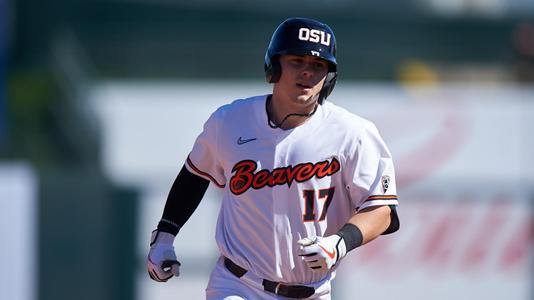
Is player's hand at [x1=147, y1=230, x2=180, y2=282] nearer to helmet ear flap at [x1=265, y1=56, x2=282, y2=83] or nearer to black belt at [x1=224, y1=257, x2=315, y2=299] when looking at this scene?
black belt at [x1=224, y1=257, x2=315, y2=299]

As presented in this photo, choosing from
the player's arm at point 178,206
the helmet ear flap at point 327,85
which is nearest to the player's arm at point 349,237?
the helmet ear flap at point 327,85

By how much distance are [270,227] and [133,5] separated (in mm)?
11695

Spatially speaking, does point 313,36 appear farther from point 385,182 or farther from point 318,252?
point 318,252

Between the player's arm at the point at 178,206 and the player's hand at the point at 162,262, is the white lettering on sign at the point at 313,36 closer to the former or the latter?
the player's arm at the point at 178,206

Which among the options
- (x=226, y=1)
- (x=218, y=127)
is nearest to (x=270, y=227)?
(x=218, y=127)

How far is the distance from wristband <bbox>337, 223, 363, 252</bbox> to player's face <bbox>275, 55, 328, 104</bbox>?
0.56m

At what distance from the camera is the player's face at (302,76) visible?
4770 mm

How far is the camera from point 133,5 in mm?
16125

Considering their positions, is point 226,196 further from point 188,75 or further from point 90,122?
point 188,75

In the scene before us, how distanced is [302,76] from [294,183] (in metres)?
0.45

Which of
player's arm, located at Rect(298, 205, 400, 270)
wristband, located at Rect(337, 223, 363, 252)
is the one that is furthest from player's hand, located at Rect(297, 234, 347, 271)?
wristband, located at Rect(337, 223, 363, 252)

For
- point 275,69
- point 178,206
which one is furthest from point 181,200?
point 275,69

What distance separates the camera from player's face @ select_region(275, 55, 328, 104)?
15.6ft

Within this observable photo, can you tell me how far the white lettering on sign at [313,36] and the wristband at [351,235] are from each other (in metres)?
0.76
